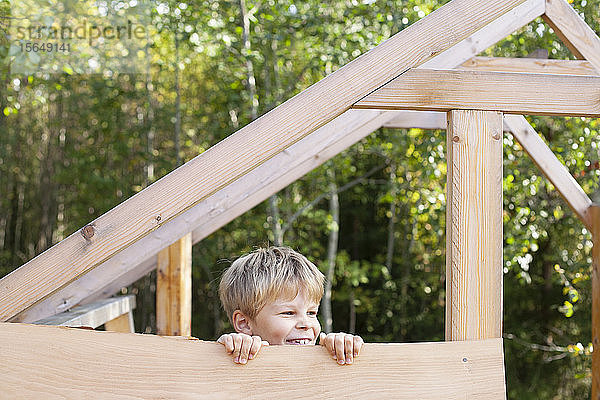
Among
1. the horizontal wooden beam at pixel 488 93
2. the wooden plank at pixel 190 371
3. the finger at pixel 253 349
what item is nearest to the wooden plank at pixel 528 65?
the horizontal wooden beam at pixel 488 93

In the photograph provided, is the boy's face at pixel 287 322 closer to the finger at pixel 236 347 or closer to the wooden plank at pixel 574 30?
the finger at pixel 236 347

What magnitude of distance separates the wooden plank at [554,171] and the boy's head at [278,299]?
4.52 feet

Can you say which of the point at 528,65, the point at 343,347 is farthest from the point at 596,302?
the point at 343,347

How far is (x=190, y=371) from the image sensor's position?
56.8 inches

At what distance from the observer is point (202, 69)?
551 centimetres

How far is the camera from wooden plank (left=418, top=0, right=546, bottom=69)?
251 centimetres

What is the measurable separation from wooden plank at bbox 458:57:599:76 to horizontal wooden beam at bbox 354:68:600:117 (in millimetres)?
1135

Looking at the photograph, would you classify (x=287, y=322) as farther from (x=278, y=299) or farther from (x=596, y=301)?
(x=596, y=301)

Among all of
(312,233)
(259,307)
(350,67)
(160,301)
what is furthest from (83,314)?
(312,233)

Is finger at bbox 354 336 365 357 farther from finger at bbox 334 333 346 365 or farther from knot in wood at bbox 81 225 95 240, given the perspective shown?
knot in wood at bbox 81 225 95 240

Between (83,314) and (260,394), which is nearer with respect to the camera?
(260,394)

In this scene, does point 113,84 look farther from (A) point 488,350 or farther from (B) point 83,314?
(A) point 488,350

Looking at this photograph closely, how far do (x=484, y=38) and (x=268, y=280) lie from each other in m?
1.43

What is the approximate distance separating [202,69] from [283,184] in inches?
114
